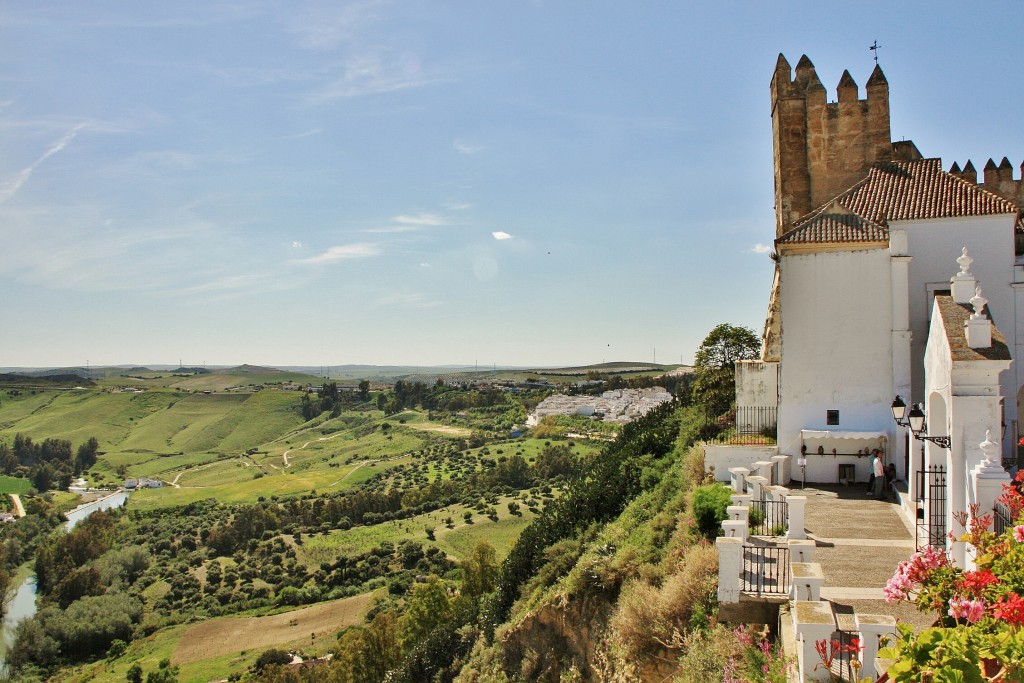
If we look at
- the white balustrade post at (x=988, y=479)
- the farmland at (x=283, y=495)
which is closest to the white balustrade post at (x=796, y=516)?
the white balustrade post at (x=988, y=479)

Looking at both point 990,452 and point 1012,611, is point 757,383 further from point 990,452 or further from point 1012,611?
point 1012,611

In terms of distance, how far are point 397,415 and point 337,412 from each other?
1463cm

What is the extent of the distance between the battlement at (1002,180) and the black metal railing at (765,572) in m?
16.6

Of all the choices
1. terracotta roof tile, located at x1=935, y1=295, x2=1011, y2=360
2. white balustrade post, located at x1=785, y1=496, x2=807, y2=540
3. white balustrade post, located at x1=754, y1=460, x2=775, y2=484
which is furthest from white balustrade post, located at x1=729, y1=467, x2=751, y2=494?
terracotta roof tile, located at x1=935, y1=295, x2=1011, y2=360

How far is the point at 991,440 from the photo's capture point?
304 inches

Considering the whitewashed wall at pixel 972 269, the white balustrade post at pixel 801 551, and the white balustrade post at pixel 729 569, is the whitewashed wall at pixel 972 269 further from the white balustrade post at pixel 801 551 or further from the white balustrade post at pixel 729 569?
the white balustrade post at pixel 729 569

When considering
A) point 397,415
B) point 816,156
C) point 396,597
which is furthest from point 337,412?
point 816,156

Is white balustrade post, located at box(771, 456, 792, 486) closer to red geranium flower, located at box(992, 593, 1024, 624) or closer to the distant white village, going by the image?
red geranium flower, located at box(992, 593, 1024, 624)

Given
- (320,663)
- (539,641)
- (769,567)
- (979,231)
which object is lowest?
(320,663)

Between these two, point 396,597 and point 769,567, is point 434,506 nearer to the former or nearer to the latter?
point 396,597

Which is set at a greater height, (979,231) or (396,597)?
(979,231)

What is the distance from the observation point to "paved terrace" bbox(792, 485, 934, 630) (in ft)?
23.7

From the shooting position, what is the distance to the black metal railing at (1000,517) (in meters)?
6.84

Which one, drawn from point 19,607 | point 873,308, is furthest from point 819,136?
point 19,607
